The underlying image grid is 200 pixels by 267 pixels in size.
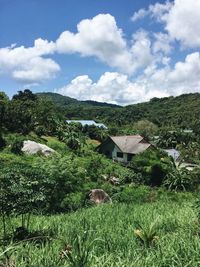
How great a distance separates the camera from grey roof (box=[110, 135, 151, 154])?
62362mm

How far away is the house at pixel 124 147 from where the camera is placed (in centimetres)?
6300

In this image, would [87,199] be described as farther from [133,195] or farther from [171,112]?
[171,112]

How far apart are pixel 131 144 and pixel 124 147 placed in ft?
3.88

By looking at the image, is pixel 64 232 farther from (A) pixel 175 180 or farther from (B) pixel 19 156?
(A) pixel 175 180

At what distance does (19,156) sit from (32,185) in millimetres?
34407

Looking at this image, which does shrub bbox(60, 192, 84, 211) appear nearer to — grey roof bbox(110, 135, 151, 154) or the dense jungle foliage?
the dense jungle foliage

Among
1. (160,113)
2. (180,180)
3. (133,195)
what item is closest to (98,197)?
(133,195)

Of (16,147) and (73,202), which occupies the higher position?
(16,147)

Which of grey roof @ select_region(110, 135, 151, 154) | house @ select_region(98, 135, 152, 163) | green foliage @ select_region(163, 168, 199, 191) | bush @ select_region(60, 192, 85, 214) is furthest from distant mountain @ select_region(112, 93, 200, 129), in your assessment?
bush @ select_region(60, 192, 85, 214)

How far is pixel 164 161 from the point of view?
53.9m

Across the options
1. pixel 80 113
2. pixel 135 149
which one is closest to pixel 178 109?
pixel 80 113

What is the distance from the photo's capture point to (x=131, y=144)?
2544 inches

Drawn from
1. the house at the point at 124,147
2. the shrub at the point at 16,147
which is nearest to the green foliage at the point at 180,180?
the house at the point at 124,147

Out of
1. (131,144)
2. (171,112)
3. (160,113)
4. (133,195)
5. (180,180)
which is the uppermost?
(171,112)
